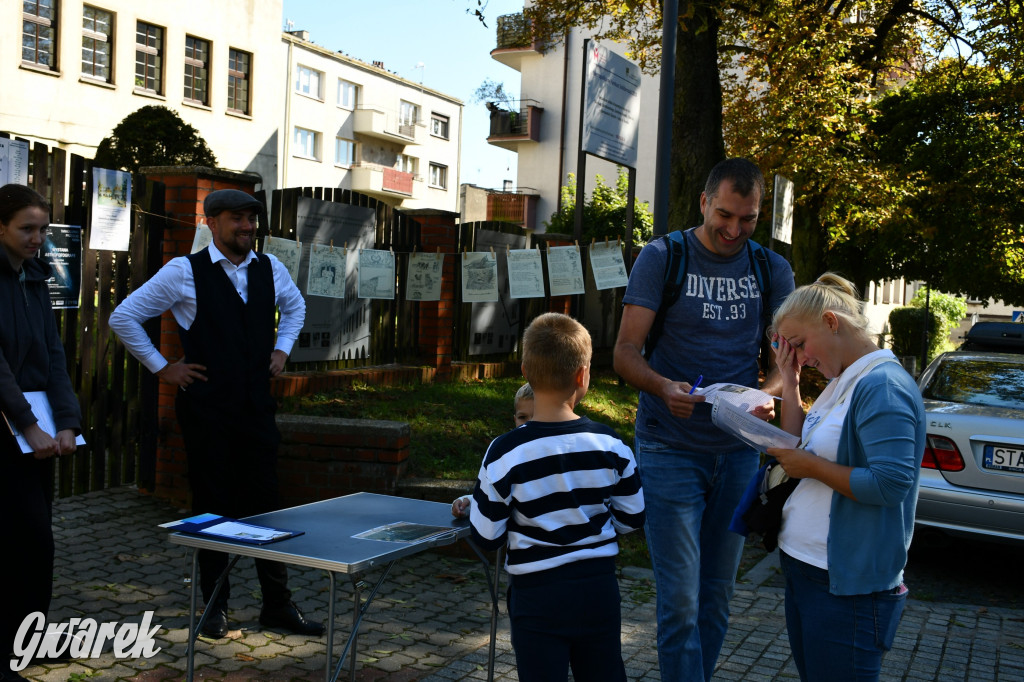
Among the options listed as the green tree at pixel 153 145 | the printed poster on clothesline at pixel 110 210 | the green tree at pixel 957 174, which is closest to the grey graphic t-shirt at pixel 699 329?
the printed poster on clothesline at pixel 110 210

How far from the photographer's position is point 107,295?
6879 mm

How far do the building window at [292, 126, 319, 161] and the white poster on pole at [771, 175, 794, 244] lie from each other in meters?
41.1

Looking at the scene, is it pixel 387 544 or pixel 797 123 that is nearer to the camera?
pixel 387 544

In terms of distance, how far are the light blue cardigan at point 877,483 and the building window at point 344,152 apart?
51023 mm

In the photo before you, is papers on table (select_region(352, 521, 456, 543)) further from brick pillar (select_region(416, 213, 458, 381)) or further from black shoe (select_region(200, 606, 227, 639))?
brick pillar (select_region(416, 213, 458, 381))

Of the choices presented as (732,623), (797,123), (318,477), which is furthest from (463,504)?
(797,123)

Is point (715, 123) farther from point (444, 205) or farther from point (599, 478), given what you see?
point (444, 205)

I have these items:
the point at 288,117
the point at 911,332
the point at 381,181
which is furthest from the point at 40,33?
the point at 911,332

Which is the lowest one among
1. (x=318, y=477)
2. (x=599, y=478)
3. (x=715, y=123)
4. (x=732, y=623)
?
(x=732, y=623)

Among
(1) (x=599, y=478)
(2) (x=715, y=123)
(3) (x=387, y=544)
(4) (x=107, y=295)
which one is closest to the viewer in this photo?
(1) (x=599, y=478)

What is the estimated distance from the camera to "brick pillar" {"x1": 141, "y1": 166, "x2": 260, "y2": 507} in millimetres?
7164

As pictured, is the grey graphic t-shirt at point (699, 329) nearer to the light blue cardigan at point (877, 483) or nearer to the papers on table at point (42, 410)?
the light blue cardigan at point (877, 483)

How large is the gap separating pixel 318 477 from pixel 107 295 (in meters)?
2.00

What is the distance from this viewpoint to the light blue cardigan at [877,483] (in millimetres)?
2535
